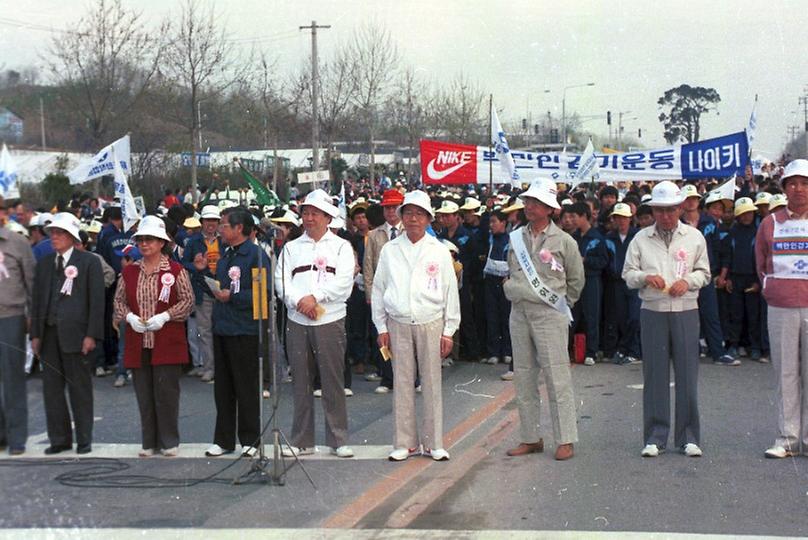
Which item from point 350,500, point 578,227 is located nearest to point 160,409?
point 350,500

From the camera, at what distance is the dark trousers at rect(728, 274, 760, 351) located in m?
11.3

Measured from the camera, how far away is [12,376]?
3.15m

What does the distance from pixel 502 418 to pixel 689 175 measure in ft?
32.1

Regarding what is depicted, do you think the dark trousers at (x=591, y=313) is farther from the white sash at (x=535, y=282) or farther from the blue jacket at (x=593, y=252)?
the white sash at (x=535, y=282)

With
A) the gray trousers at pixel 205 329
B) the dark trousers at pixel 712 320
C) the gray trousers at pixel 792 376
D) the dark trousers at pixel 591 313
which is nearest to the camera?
the gray trousers at pixel 792 376

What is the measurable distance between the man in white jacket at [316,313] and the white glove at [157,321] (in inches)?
32.5

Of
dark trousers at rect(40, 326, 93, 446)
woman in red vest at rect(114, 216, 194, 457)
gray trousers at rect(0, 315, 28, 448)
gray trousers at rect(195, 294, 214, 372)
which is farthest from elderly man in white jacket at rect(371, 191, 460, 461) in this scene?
gray trousers at rect(195, 294, 214, 372)

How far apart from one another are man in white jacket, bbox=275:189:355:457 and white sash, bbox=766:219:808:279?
298 cm

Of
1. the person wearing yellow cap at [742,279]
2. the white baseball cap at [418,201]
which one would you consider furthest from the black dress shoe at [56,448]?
the person wearing yellow cap at [742,279]

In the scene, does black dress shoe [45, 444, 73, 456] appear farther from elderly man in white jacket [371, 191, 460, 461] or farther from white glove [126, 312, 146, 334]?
elderly man in white jacket [371, 191, 460, 461]

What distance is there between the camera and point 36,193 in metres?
2.91

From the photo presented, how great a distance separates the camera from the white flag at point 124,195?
434 cm

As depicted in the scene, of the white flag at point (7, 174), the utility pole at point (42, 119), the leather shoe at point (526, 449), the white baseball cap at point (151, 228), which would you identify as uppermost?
the utility pole at point (42, 119)

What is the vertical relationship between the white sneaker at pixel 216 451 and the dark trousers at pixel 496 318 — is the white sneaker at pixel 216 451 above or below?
below
